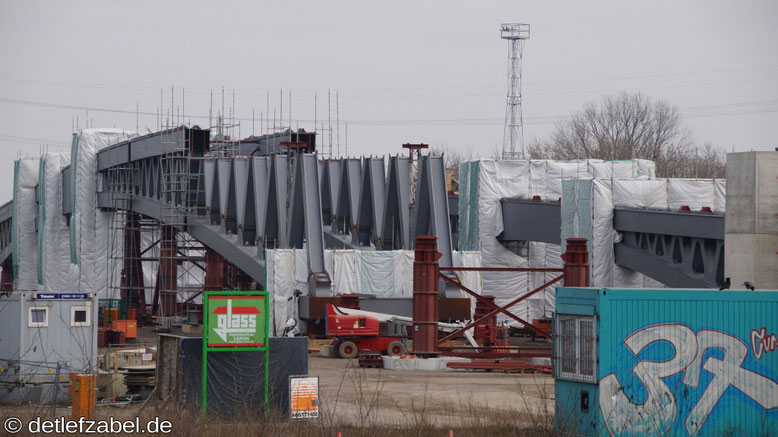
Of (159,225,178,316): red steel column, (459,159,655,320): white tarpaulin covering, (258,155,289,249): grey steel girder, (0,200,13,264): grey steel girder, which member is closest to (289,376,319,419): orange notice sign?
(258,155,289,249): grey steel girder

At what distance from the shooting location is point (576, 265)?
3706cm

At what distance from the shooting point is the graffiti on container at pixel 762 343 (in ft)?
65.8

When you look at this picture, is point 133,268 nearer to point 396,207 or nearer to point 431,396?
point 396,207

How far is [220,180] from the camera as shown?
197 feet

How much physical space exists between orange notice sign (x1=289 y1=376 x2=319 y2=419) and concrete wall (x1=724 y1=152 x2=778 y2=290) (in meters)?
16.6

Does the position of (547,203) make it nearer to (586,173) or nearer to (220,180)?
(586,173)

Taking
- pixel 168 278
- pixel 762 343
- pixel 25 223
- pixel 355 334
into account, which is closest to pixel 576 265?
pixel 355 334

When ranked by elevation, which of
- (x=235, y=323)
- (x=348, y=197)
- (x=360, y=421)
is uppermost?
(x=348, y=197)

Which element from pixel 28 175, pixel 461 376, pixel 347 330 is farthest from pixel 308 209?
pixel 28 175

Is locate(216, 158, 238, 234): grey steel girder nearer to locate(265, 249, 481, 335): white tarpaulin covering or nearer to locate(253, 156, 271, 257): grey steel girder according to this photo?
locate(253, 156, 271, 257): grey steel girder

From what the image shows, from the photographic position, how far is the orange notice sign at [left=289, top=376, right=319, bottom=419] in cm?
2044

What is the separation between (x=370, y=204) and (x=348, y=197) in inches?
112
